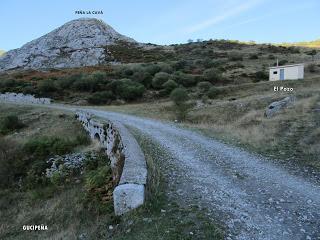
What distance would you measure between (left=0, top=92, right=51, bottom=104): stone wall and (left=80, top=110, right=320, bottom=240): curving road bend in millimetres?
30398

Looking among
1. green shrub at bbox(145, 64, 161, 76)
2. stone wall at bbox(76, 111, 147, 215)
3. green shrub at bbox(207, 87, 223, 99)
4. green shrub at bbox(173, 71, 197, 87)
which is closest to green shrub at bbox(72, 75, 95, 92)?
green shrub at bbox(145, 64, 161, 76)

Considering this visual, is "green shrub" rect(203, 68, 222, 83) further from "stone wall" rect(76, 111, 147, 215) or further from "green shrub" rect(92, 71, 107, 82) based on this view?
"stone wall" rect(76, 111, 147, 215)

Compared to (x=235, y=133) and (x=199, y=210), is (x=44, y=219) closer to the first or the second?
(x=199, y=210)

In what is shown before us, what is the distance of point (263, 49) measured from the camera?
8225cm

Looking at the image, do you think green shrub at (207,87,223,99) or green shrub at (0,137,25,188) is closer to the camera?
green shrub at (0,137,25,188)

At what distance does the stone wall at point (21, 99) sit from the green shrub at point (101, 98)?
504cm

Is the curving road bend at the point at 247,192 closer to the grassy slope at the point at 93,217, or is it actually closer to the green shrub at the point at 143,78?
the grassy slope at the point at 93,217

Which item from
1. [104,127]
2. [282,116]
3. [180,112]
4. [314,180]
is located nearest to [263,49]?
[180,112]

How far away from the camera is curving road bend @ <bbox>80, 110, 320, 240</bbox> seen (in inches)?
256

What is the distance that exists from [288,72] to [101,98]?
22.2 m

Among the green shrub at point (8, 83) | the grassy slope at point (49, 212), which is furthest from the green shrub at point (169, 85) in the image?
the grassy slope at point (49, 212)

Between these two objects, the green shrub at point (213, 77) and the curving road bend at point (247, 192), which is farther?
the green shrub at point (213, 77)

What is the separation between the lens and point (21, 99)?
42.8 meters

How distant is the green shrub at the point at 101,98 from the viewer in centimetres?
3956
